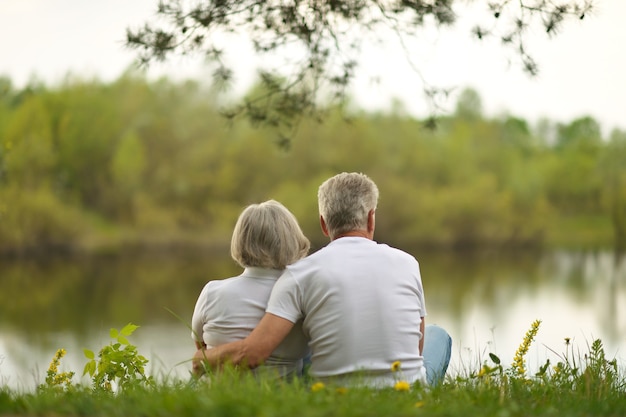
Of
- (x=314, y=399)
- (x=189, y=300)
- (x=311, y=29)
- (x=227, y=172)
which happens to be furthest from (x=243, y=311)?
(x=227, y=172)

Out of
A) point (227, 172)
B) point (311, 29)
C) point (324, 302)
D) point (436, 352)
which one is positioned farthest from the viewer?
point (227, 172)

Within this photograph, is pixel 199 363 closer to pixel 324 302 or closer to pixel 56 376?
pixel 324 302

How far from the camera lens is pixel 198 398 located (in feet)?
6.77

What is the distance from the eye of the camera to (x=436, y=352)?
3.08 m

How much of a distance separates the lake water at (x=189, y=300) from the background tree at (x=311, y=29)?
6.43 m

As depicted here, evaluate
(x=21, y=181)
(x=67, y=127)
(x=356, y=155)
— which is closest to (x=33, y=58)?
(x=67, y=127)

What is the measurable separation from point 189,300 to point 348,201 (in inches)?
869

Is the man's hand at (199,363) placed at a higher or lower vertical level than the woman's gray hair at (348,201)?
lower

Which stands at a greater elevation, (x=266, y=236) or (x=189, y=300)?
(x=266, y=236)

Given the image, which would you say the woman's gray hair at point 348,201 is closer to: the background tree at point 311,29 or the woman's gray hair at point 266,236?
the woman's gray hair at point 266,236

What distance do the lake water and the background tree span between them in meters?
6.43

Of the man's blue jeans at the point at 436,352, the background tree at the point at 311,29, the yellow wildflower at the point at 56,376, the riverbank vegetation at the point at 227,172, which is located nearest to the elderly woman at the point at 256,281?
the man's blue jeans at the point at 436,352

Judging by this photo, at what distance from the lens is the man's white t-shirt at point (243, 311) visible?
2707mm

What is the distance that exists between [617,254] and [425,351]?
3883cm
